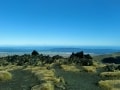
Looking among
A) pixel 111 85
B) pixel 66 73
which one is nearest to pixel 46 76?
pixel 66 73

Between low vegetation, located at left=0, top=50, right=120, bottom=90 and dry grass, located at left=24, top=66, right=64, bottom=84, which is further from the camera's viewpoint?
dry grass, located at left=24, top=66, right=64, bottom=84

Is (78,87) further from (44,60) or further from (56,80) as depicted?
(44,60)

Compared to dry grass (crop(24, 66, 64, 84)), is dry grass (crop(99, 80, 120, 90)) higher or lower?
lower

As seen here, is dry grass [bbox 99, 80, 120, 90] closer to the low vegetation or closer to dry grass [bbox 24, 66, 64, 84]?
the low vegetation

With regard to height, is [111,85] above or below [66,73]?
below

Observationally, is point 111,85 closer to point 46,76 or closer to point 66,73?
point 46,76

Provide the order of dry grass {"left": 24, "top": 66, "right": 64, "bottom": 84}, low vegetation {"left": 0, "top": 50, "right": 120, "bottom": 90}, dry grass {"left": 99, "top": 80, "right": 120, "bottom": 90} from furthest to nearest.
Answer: dry grass {"left": 24, "top": 66, "right": 64, "bottom": 84} → low vegetation {"left": 0, "top": 50, "right": 120, "bottom": 90} → dry grass {"left": 99, "top": 80, "right": 120, "bottom": 90}

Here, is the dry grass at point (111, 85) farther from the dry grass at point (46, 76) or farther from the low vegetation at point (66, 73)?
the dry grass at point (46, 76)

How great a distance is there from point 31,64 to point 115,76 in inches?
1329

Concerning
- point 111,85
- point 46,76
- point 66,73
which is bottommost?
point 111,85

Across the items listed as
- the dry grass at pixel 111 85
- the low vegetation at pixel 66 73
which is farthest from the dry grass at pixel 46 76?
the dry grass at pixel 111 85

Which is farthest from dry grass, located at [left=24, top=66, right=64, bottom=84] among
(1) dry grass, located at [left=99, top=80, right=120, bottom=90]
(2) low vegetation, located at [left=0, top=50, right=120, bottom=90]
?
(1) dry grass, located at [left=99, top=80, right=120, bottom=90]

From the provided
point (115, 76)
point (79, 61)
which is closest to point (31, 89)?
point (115, 76)

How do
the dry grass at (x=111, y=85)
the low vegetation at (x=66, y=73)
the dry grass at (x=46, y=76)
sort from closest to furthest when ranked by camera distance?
the dry grass at (x=111, y=85) → the low vegetation at (x=66, y=73) → the dry grass at (x=46, y=76)
